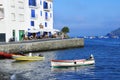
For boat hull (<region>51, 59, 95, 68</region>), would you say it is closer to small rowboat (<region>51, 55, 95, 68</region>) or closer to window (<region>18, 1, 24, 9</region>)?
small rowboat (<region>51, 55, 95, 68</region>)

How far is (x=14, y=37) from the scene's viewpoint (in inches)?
3701

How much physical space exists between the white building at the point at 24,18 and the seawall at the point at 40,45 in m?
6.34

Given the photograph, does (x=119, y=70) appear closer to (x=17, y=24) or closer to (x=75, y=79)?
(x=75, y=79)

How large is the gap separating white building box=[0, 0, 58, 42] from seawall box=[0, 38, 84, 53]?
20.8 ft

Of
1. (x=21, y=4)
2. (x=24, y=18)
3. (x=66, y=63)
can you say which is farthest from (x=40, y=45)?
(x=66, y=63)

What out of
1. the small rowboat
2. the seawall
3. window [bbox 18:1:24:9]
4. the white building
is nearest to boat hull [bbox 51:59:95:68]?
the small rowboat

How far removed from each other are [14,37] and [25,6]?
8629 mm

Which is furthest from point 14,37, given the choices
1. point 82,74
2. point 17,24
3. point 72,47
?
point 82,74

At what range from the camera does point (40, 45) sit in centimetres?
8912

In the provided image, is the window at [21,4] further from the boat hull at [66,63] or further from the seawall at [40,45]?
the boat hull at [66,63]

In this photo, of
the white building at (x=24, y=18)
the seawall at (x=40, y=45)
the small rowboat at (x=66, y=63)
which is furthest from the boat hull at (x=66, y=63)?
the white building at (x=24, y=18)

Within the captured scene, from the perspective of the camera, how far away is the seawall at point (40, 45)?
78.0 meters

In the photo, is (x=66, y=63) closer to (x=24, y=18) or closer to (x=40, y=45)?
(x=40, y=45)

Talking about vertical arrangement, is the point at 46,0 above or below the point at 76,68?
above
